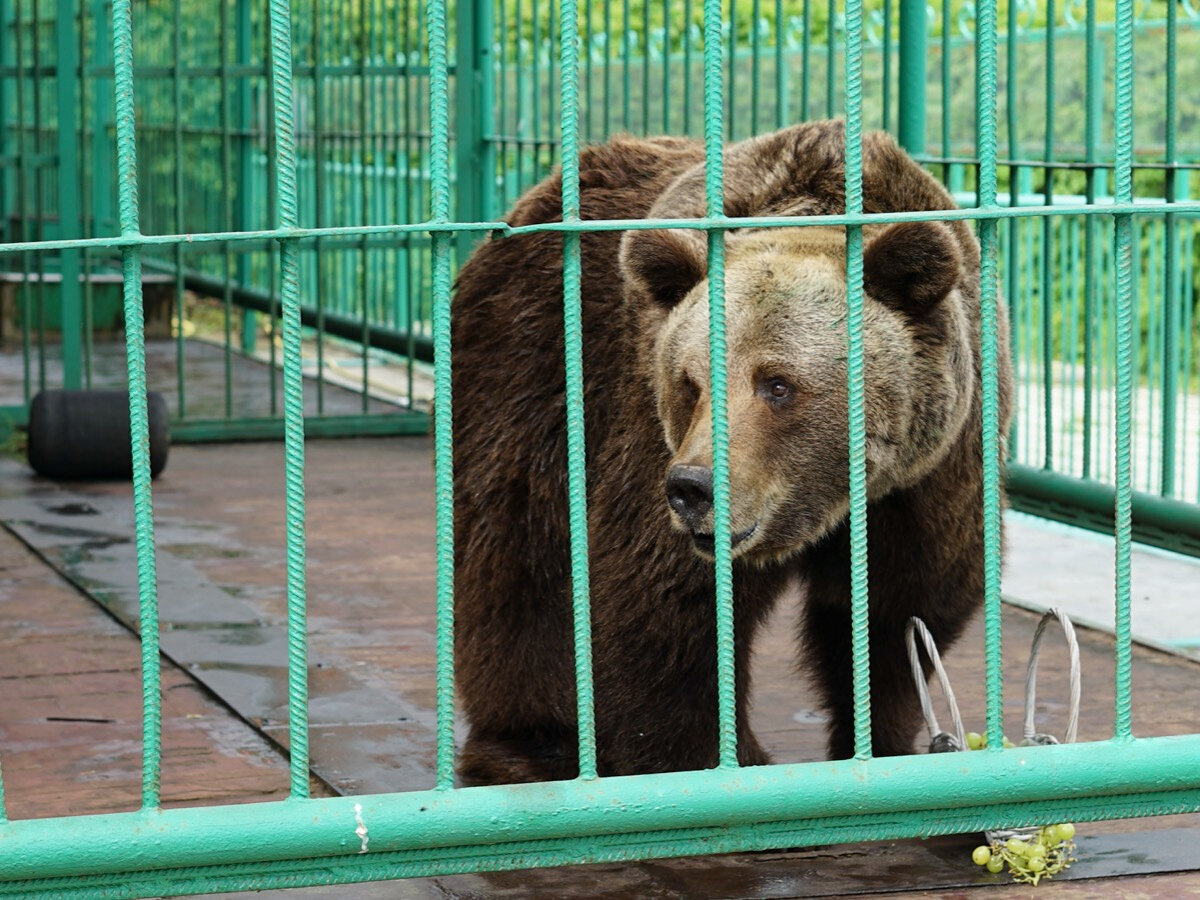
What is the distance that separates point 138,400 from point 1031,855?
1.98 metres

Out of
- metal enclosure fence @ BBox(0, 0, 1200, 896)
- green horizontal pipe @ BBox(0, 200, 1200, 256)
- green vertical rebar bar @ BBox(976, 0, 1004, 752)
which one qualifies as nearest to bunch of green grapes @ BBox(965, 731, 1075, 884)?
metal enclosure fence @ BBox(0, 0, 1200, 896)

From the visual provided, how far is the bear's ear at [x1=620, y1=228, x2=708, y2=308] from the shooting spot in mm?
3904

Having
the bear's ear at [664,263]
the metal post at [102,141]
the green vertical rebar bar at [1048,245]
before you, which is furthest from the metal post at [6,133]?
the bear's ear at [664,263]

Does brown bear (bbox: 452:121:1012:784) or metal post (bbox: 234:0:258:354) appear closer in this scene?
brown bear (bbox: 452:121:1012:784)

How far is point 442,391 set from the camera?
10.8 ft

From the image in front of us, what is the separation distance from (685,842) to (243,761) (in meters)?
1.68

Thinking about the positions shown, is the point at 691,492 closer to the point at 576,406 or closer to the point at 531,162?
the point at 576,406

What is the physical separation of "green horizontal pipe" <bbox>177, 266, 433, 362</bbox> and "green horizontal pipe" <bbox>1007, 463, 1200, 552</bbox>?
13.9 feet

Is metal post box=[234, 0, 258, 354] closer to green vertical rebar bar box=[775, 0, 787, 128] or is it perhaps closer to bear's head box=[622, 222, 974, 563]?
green vertical rebar bar box=[775, 0, 787, 128]

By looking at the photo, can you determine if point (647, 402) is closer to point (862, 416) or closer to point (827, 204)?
point (827, 204)

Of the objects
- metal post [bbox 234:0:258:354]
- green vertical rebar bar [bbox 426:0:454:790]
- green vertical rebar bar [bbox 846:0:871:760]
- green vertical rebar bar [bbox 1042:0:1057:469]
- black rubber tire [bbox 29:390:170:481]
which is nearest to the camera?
green vertical rebar bar [bbox 426:0:454:790]

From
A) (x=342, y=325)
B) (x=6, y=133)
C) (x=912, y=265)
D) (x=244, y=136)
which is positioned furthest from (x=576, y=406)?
(x=6, y=133)

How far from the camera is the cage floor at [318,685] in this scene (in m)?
3.95

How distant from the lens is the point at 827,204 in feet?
13.5
